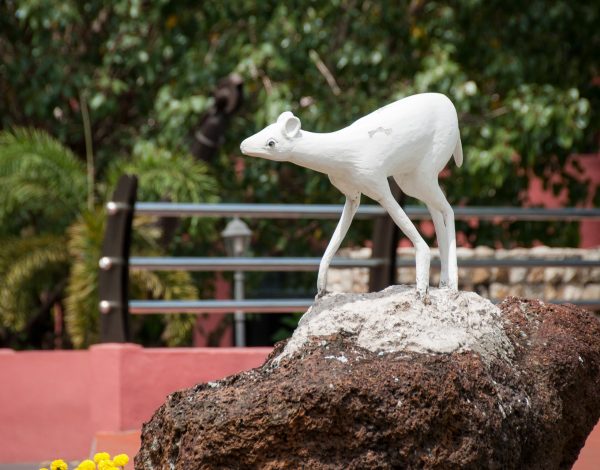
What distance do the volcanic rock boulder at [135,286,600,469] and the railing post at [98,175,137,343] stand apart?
2666 mm

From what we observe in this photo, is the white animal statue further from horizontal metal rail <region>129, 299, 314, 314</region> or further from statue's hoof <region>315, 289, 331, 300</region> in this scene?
horizontal metal rail <region>129, 299, 314, 314</region>

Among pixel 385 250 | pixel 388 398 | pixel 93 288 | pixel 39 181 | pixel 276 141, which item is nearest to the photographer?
pixel 388 398

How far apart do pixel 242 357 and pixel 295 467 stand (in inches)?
129

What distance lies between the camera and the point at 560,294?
12297mm

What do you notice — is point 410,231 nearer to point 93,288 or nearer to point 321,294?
point 321,294

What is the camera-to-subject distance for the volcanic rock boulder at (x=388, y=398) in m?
4.03

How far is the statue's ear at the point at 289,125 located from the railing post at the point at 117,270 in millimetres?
2732

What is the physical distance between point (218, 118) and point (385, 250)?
8.96 ft

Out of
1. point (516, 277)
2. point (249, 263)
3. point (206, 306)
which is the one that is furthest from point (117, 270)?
point (516, 277)

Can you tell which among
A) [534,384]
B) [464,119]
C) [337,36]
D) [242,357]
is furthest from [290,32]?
[534,384]

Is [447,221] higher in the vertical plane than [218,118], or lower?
lower

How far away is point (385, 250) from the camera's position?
26.0ft

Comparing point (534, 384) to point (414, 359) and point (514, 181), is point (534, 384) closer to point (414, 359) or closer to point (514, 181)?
point (414, 359)

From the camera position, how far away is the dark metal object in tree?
9867 mm
